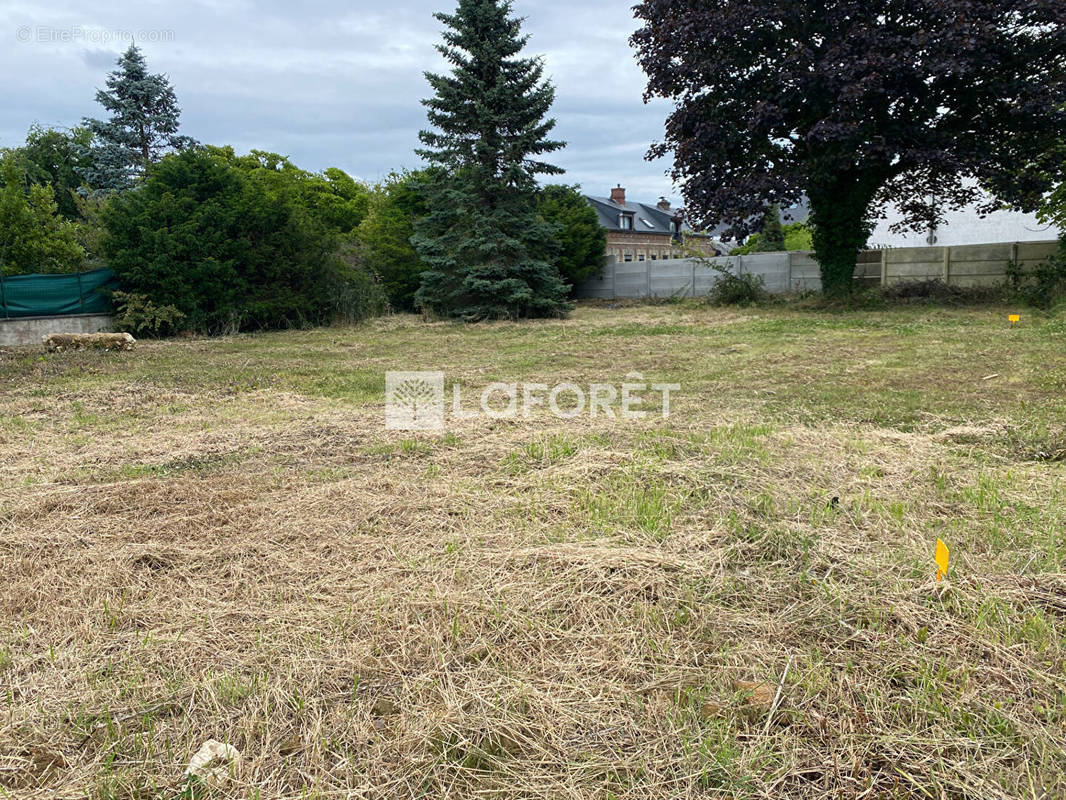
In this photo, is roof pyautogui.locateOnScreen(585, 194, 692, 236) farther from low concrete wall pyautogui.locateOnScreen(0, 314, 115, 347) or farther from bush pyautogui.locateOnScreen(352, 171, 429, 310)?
low concrete wall pyautogui.locateOnScreen(0, 314, 115, 347)

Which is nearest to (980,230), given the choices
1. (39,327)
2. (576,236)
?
(576,236)

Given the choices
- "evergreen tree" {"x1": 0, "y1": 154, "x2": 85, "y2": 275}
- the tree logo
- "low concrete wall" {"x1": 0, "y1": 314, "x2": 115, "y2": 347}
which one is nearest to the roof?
"evergreen tree" {"x1": 0, "y1": 154, "x2": 85, "y2": 275}

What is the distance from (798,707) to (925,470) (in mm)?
2358

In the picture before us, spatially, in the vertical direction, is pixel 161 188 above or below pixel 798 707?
above

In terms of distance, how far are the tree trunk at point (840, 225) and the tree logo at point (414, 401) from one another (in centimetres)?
1116

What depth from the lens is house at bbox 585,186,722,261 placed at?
4238 cm

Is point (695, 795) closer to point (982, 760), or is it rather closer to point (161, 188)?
point (982, 760)

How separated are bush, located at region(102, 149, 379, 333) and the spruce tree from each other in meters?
2.96

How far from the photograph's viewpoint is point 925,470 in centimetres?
364

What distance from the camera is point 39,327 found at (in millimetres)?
12750

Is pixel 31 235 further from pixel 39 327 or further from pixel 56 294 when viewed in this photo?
pixel 39 327

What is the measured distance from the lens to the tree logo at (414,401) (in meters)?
5.23

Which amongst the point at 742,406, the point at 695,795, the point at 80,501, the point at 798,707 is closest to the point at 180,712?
the point at 695,795

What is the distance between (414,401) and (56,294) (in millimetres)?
10670
